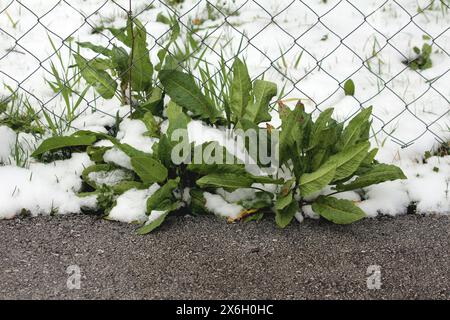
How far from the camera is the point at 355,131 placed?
2.62 meters

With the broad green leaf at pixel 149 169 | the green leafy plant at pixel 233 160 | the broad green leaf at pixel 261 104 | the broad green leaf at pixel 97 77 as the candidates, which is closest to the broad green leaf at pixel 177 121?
the green leafy plant at pixel 233 160

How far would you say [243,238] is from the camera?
2.53m

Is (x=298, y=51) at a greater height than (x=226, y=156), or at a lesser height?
greater

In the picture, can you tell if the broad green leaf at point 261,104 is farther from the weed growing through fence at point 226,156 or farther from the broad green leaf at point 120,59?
the broad green leaf at point 120,59

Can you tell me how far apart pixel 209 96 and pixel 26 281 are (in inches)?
39.7

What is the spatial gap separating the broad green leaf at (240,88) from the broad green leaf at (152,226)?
0.45 metres

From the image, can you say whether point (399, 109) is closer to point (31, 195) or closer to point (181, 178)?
point (181, 178)

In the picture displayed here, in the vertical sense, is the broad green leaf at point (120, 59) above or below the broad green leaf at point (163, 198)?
above

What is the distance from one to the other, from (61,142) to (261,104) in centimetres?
69

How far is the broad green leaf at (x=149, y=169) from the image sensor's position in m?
2.56

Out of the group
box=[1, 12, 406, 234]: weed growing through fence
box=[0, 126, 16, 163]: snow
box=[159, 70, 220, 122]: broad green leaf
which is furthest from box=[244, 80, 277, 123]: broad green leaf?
box=[0, 126, 16, 163]: snow

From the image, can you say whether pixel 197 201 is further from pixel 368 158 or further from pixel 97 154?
pixel 368 158

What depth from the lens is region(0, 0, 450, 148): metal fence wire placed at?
3.11 metres

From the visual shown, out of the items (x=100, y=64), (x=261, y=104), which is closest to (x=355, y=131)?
(x=261, y=104)
